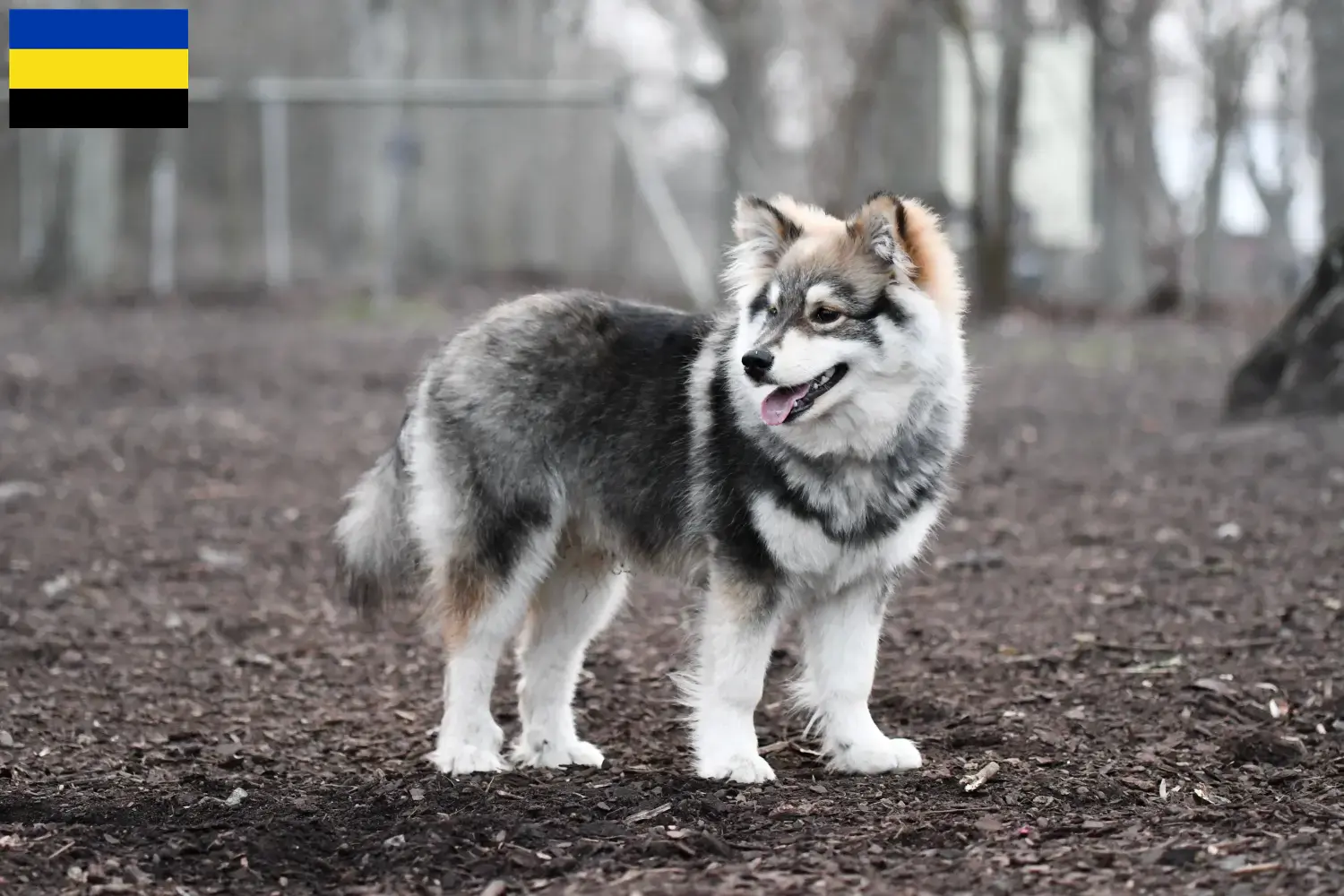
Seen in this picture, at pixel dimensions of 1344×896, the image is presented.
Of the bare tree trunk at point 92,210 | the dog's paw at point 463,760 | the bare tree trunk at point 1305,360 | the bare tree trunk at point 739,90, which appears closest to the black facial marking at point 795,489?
the dog's paw at point 463,760

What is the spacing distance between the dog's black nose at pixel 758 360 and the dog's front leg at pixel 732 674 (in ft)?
2.26

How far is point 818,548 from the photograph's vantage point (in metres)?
4.66

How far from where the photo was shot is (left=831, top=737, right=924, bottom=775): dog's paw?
484cm

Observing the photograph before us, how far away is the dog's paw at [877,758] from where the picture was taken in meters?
4.84

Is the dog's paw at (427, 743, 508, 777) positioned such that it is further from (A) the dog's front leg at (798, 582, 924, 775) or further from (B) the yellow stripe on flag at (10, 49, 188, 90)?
(B) the yellow stripe on flag at (10, 49, 188, 90)

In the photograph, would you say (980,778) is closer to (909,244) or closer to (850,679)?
(850,679)

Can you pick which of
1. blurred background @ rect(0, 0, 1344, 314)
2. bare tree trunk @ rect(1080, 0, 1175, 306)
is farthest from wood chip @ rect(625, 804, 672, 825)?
bare tree trunk @ rect(1080, 0, 1175, 306)

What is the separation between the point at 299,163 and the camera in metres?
23.8

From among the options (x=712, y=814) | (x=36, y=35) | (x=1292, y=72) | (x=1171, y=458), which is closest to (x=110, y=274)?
(x=36, y=35)

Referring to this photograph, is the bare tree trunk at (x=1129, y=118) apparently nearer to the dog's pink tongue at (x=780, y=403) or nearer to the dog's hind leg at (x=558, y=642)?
→ the dog's hind leg at (x=558, y=642)

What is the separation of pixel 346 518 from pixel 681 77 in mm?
22044

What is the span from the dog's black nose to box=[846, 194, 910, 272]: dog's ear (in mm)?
507

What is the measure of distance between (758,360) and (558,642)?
1.40m

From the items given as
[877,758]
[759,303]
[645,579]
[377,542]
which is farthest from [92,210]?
[877,758]
